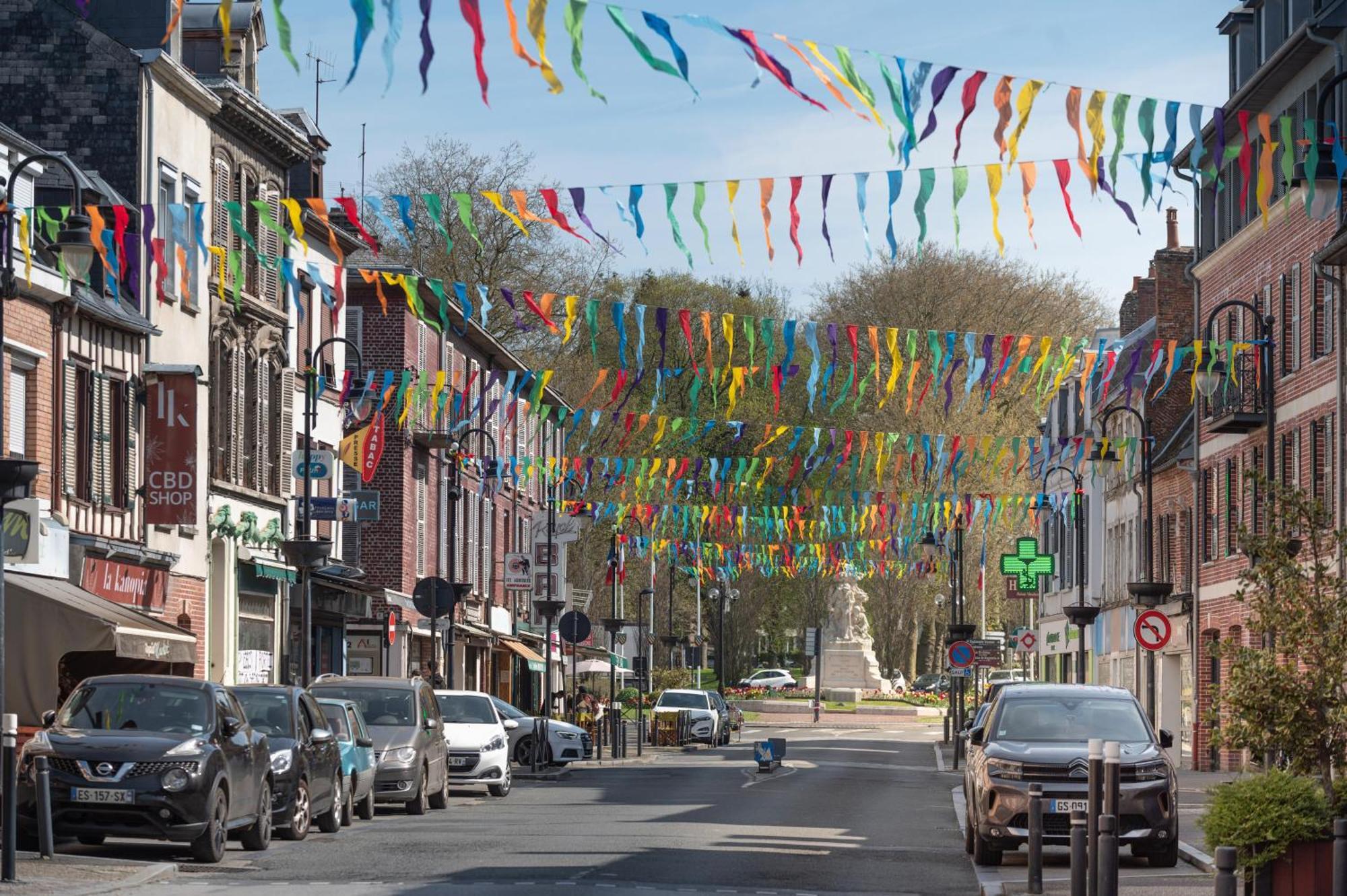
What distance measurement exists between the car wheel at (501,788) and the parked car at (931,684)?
56475mm

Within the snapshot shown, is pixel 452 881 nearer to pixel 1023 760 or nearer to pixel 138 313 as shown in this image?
pixel 1023 760

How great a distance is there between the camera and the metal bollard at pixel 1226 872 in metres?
11.4

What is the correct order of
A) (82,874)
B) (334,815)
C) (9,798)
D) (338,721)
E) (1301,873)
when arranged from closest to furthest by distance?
(1301,873) → (9,798) → (82,874) → (334,815) → (338,721)

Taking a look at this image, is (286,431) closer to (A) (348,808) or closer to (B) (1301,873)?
(A) (348,808)

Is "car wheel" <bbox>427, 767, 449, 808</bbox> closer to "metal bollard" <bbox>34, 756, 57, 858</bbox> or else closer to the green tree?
"metal bollard" <bbox>34, 756, 57, 858</bbox>

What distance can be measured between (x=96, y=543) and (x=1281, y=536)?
66.5ft

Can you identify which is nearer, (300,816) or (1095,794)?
(1095,794)

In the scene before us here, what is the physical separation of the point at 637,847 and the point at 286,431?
23.6m

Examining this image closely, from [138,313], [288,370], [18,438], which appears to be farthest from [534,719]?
[18,438]

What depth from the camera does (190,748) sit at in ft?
63.2

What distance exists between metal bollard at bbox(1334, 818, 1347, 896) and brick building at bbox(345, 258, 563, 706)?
106 ft

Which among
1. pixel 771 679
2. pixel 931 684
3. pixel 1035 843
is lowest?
pixel 771 679

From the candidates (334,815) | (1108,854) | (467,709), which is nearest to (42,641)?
(334,815)

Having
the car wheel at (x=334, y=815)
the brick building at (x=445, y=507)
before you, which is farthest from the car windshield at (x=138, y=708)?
the brick building at (x=445, y=507)
